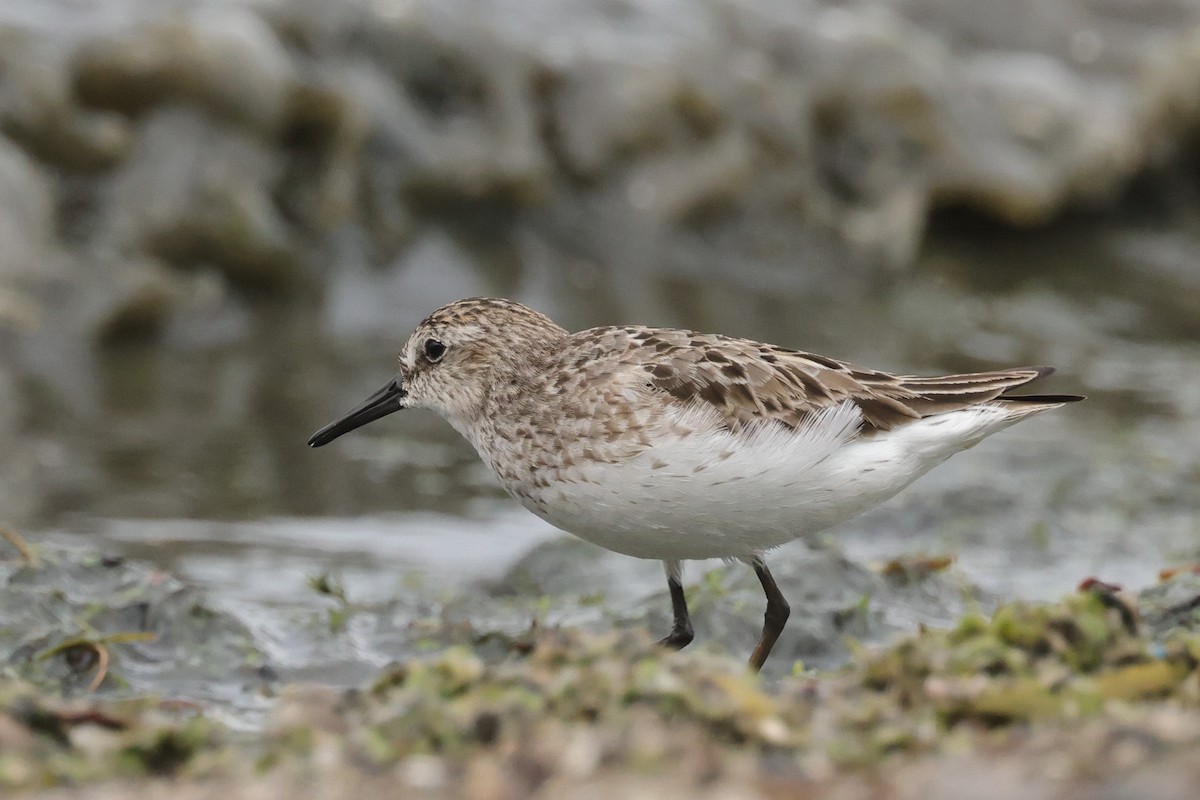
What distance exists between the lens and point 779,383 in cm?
471

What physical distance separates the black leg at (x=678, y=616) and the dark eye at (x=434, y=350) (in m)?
1.08

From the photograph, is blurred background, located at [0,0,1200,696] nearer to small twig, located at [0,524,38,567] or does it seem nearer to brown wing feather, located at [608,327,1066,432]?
small twig, located at [0,524,38,567]

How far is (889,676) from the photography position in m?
3.45

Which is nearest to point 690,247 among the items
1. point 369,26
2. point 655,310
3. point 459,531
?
point 655,310

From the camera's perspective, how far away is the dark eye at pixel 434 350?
5242mm

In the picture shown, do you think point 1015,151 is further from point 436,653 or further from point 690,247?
point 436,653

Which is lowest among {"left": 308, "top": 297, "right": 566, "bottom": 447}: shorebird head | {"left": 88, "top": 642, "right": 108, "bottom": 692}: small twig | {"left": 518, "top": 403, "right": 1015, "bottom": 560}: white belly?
{"left": 88, "top": 642, "right": 108, "bottom": 692}: small twig

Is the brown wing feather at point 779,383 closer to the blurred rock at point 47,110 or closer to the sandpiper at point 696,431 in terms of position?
the sandpiper at point 696,431

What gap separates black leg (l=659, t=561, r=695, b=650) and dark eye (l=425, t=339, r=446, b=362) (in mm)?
1082

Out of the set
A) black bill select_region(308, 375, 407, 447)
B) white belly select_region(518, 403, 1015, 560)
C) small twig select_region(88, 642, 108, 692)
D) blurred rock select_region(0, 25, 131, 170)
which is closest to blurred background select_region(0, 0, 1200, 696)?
blurred rock select_region(0, 25, 131, 170)

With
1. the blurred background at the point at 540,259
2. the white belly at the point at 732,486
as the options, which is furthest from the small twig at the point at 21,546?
the white belly at the point at 732,486

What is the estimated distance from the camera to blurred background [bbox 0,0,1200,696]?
6.64m

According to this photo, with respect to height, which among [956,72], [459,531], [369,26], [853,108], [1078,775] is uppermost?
[956,72]

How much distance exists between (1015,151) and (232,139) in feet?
22.2
